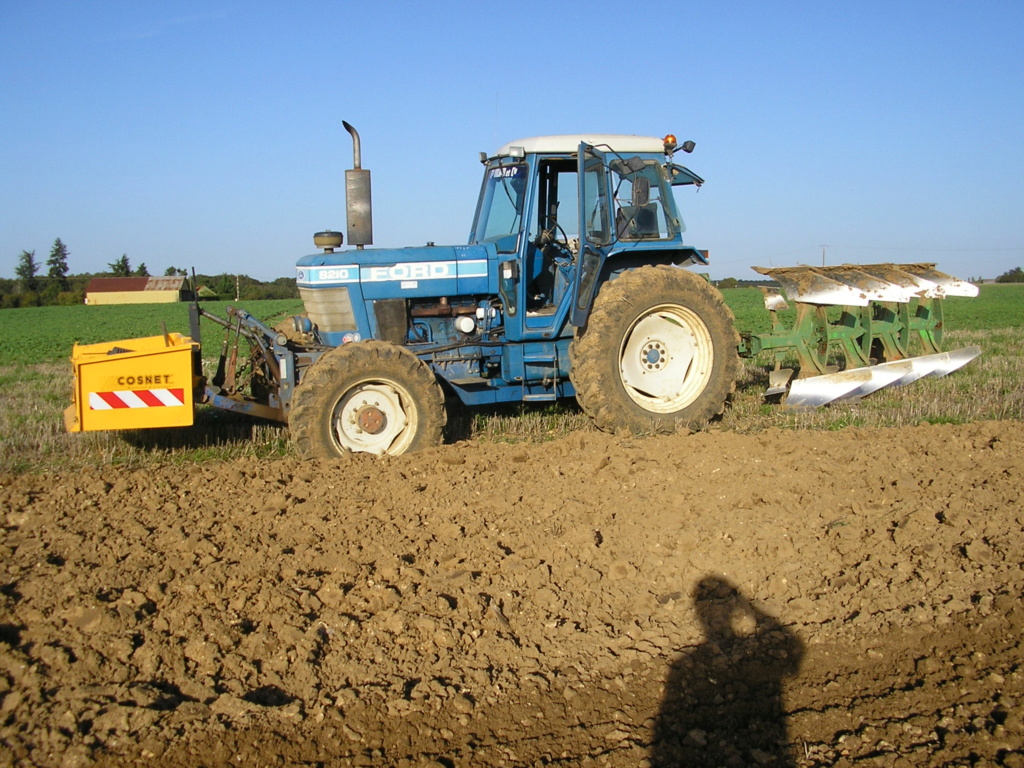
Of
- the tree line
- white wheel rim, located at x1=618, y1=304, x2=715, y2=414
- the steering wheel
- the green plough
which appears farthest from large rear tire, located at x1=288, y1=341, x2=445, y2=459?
the tree line

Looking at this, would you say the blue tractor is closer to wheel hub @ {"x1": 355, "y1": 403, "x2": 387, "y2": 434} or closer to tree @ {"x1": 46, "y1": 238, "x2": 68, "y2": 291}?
wheel hub @ {"x1": 355, "y1": 403, "x2": 387, "y2": 434}

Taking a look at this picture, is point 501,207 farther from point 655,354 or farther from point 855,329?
point 855,329

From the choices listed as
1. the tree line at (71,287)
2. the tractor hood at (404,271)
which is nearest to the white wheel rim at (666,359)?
the tractor hood at (404,271)

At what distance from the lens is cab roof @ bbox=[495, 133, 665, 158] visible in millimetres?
7051

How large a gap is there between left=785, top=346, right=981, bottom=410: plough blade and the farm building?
2155 inches

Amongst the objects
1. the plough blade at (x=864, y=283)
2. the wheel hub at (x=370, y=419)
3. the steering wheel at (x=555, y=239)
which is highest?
the steering wheel at (x=555, y=239)

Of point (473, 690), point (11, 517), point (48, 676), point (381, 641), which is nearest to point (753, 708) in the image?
point (473, 690)

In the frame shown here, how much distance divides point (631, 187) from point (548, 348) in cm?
150

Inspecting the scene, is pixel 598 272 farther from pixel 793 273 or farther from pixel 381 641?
pixel 381 641

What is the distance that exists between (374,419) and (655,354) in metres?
2.47

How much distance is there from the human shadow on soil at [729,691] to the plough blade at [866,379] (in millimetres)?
4778

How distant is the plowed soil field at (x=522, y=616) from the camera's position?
9.59 feet

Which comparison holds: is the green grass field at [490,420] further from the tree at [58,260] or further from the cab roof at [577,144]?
the tree at [58,260]

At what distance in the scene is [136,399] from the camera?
6020mm
